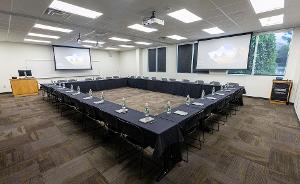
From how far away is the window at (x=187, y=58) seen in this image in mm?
9355

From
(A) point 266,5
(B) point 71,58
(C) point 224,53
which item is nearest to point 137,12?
(A) point 266,5

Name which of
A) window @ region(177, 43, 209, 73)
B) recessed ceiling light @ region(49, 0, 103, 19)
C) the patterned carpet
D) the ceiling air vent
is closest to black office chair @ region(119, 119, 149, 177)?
the patterned carpet

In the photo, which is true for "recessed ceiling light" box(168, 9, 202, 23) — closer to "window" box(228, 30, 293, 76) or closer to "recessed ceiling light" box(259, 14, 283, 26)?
"recessed ceiling light" box(259, 14, 283, 26)

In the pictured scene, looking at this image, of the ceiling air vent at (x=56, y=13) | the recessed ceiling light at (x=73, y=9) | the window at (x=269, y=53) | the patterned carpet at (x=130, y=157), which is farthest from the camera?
the window at (x=269, y=53)

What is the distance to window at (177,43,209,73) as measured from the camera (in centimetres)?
936

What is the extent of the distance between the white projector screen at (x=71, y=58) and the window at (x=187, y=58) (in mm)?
7112

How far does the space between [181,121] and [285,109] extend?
5346 millimetres

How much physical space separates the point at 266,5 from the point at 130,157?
4.79 metres

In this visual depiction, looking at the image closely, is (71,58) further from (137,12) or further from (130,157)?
(130,157)

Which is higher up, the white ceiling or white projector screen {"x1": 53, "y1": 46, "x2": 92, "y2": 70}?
the white ceiling

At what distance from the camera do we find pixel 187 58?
32.1 feet

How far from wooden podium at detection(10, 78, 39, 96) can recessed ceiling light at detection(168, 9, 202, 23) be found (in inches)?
330

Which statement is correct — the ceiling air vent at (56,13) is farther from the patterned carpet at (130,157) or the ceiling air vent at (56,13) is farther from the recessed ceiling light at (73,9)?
the patterned carpet at (130,157)

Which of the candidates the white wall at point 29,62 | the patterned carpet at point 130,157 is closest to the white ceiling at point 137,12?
the patterned carpet at point 130,157
